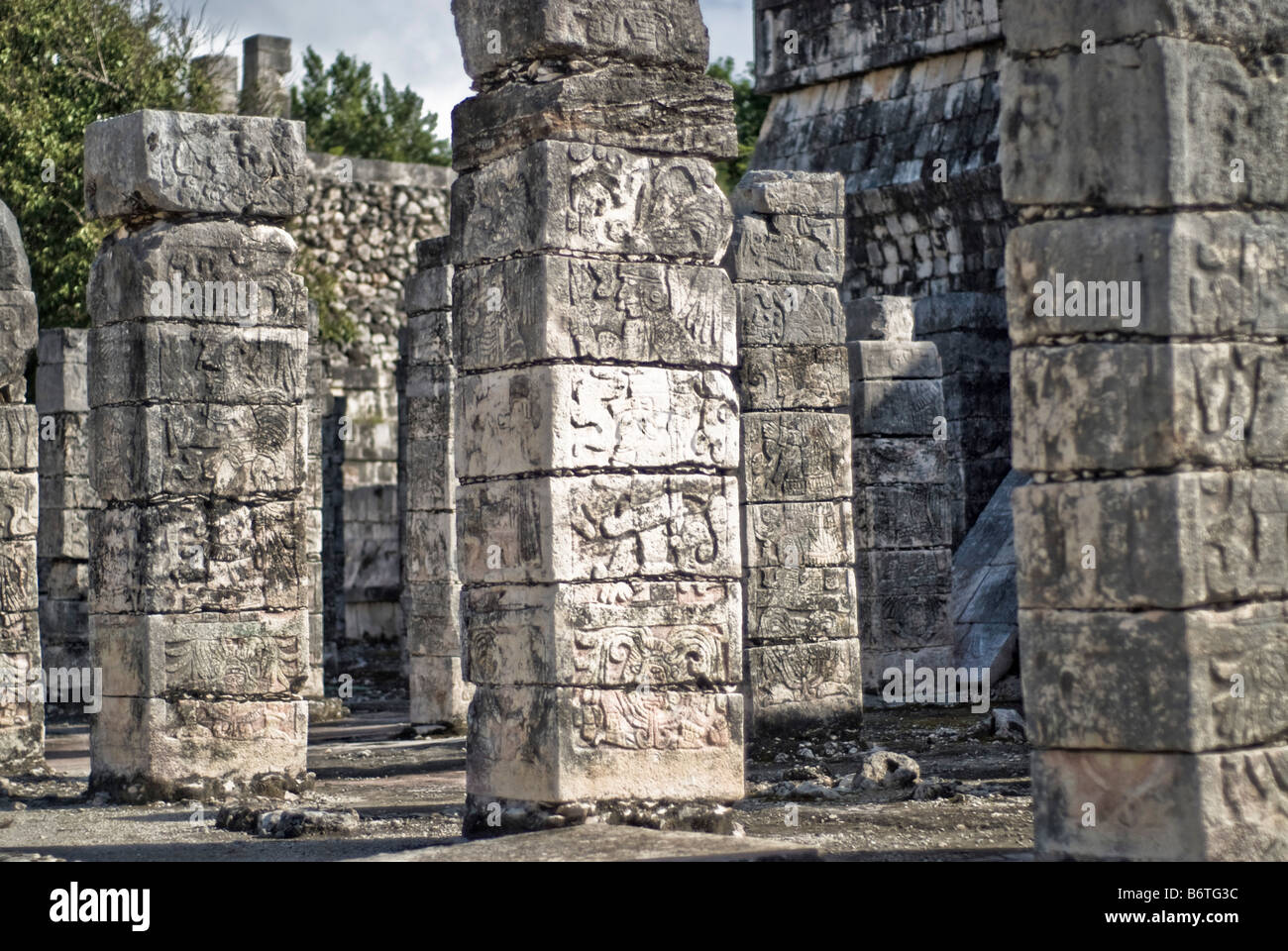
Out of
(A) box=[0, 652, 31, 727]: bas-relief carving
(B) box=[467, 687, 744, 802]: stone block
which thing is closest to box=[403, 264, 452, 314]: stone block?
(A) box=[0, 652, 31, 727]: bas-relief carving

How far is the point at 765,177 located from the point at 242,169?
142 inches

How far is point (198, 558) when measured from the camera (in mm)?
9758

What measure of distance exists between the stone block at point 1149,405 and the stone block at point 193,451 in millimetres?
5115

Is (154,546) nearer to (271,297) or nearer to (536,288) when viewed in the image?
(271,297)

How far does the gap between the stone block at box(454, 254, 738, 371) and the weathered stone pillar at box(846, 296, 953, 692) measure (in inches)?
299

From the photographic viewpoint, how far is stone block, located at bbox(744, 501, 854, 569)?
12.0 meters

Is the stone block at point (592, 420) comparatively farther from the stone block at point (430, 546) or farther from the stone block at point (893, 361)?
the stone block at point (893, 361)

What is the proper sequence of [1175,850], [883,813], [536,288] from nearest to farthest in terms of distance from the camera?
1. [1175,850]
2. [536,288]
3. [883,813]

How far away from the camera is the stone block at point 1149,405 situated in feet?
18.7

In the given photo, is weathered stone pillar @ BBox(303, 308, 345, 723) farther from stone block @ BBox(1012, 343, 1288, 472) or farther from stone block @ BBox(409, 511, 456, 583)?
stone block @ BBox(1012, 343, 1288, 472)

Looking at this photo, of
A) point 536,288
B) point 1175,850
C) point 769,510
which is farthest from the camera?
point 769,510

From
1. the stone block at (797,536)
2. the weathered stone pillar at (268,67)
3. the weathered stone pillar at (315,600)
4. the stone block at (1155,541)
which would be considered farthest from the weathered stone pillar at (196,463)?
the weathered stone pillar at (268,67)

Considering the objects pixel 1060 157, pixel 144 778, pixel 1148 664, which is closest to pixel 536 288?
pixel 1060 157

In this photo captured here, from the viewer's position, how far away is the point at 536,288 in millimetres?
7637
